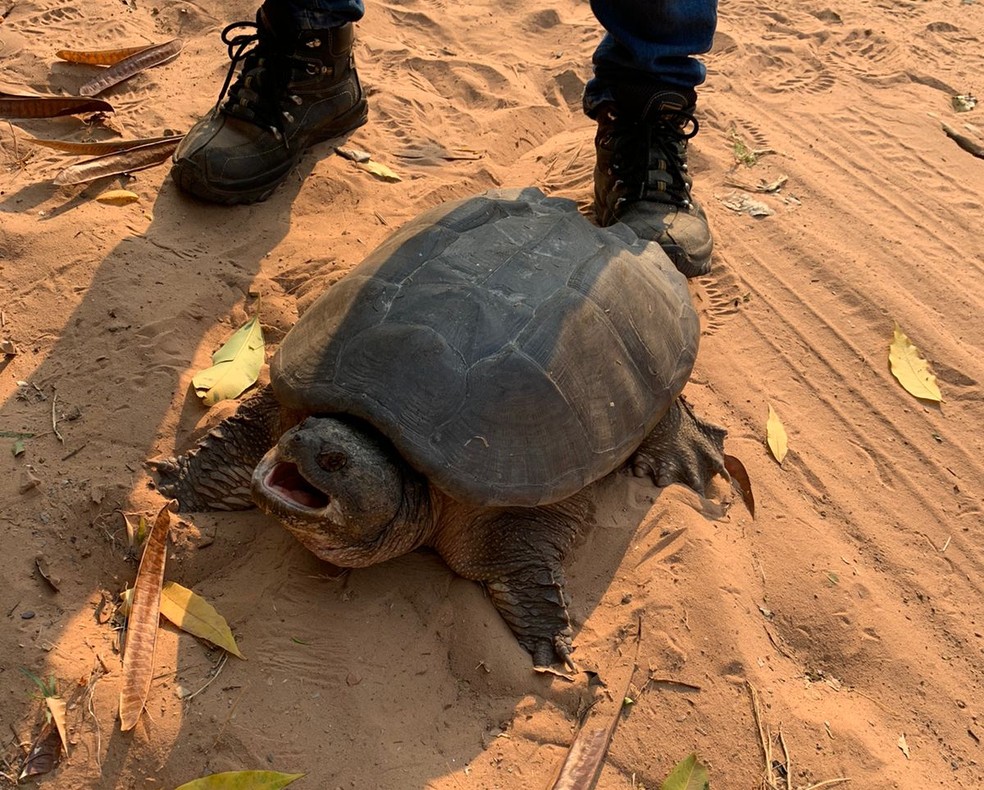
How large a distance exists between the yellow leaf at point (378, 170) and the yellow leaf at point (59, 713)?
8.96ft

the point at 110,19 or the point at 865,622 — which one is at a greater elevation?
the point at 110,19

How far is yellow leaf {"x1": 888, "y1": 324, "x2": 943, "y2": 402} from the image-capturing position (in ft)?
10.4

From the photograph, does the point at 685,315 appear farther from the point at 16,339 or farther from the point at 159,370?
the point at 16,339

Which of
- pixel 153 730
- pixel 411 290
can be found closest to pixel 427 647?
pixel 153 730

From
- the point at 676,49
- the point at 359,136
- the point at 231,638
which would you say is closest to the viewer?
the point at 231,638

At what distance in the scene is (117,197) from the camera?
334 cm

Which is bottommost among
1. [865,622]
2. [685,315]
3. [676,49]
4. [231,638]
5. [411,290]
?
[865,622]

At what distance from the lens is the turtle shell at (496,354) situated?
216 centimetres

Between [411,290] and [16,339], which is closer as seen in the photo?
[411,290]

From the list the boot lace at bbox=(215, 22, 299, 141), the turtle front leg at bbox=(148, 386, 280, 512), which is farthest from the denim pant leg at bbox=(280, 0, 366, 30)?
the turtle front leg at bbox=(148, 386, 280, 512)

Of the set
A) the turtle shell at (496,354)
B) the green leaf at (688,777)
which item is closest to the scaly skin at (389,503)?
the turtle shell at (496,354)

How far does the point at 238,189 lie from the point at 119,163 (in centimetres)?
56

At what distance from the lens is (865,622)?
8.07 ft

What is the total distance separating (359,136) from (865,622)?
3.25 meters
